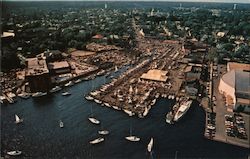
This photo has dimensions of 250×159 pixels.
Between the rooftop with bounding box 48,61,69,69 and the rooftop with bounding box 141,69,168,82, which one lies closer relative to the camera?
the rooftop with bounding box 141,69,168,82

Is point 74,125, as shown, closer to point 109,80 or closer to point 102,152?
point 102,152

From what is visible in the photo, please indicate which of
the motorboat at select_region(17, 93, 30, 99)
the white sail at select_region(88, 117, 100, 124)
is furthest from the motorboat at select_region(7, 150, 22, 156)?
the motorboat at select_region(17, 93, 30, 99)

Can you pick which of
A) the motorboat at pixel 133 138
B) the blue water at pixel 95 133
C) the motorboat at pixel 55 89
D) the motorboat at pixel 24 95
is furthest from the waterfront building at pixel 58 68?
the motorboat at pixel 133 138

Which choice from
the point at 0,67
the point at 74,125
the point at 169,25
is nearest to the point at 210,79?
the point at 74,125

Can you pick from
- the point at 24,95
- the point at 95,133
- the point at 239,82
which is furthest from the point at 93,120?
the point at 239,82

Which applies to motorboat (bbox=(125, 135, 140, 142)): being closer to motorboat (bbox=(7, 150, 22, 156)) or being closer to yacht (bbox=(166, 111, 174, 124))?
yacht (bbox=(166, 111, 174, 124))

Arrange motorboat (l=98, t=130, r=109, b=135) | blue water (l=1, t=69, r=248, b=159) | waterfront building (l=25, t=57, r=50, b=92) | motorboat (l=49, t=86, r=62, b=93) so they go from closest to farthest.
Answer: blue water (l=1, t=69, r=248, b=159) → motorboat (l=98, t=130, r=109, b=135) → waterfront building (l=25, t=57, r=50, b=92) → motorboat (l=49, t=86, r=62, b=93)
